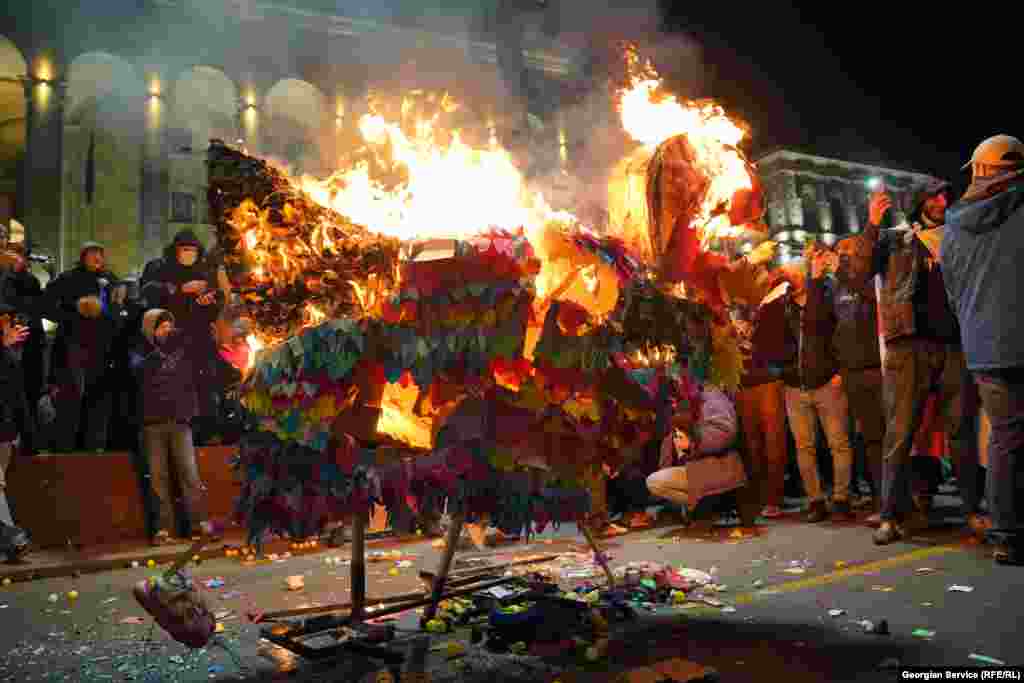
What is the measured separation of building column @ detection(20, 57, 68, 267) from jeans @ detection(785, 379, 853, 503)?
2703cm

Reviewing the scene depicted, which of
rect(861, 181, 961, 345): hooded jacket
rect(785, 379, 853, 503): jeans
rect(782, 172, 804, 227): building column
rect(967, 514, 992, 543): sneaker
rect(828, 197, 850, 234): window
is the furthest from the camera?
rect(828, 197, 850, 234): window

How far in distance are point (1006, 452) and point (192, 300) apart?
7.40 m

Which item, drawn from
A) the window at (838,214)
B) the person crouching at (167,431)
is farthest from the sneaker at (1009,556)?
the window at (838,214)

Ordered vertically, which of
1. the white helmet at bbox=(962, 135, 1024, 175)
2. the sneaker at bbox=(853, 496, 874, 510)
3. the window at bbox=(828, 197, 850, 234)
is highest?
the window at bbox=(828, 197, 850, 234)

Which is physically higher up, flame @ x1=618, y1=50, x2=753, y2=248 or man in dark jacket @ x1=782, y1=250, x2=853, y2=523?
flame @ x1=618, y1=50, x2=753, y2=248

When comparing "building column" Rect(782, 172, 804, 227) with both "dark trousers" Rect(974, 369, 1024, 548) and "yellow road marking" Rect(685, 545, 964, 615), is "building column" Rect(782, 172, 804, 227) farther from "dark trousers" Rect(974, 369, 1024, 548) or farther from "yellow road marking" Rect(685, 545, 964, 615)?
"dark trousers" Rect(974, 369, 1024, 548)

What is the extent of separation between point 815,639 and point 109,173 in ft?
101

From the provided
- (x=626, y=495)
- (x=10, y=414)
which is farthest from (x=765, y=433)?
(x=10, y=414)

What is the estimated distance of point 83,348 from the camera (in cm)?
785

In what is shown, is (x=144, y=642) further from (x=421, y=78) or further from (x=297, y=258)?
(x=421, y=78)

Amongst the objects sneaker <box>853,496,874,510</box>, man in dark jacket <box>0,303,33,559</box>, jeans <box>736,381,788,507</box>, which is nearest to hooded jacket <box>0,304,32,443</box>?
man in dark jacket <box>0,303,33,559</box>

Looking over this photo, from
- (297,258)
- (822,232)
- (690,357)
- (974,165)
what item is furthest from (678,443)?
(822,232)

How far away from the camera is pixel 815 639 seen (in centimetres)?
320

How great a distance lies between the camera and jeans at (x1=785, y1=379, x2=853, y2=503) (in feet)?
22.4
